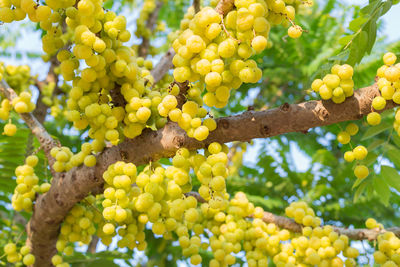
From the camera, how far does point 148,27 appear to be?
412 cm

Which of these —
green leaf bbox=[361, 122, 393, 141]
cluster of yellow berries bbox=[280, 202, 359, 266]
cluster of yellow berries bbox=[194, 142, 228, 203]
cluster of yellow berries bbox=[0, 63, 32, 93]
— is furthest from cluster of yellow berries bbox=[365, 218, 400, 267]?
cluster of yellow berries bbox=[0, 63, 32, 93]

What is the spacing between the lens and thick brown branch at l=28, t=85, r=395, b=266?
1.42 metres

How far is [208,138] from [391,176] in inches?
41.5

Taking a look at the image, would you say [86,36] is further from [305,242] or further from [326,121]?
[305,242]

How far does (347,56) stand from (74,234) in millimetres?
1536

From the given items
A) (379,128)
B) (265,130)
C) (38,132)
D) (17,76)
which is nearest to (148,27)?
(17,76)

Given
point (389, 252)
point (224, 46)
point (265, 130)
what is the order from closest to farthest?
point (224, 46) < point (265, 130) < point (389, 252)

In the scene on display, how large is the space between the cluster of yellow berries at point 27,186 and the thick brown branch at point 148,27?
1999 millimetres

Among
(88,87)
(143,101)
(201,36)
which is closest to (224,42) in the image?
(201,36)

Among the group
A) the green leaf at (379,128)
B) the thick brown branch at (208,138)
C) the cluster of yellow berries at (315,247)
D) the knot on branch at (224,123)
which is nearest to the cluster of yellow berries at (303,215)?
the cluster of yellow berries at (315,247)

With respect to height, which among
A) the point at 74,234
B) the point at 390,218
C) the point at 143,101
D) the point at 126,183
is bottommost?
the point at 390,218

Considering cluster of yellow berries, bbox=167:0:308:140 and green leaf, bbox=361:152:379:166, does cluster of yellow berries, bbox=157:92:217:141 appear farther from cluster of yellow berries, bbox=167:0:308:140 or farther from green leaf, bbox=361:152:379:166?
green leaf, bbox=361:152:379:166

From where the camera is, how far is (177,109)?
4.43ft

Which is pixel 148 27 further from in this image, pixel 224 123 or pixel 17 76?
pixel 224 123
